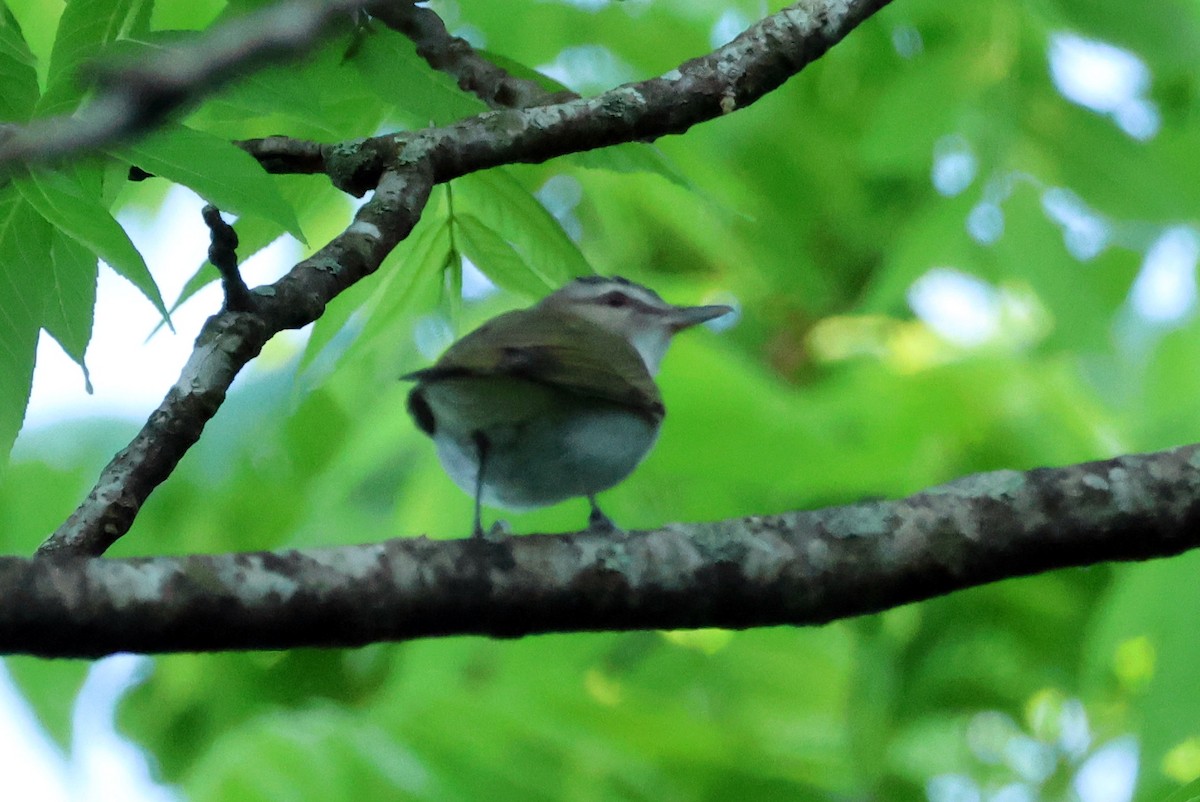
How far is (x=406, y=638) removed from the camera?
6.01 feet

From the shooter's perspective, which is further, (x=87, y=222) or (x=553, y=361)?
(x=553, y=361)

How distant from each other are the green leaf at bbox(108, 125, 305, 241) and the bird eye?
9.64 feet

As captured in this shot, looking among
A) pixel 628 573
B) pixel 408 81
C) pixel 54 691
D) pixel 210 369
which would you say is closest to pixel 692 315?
pixel 408 81

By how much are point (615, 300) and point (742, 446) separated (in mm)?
889

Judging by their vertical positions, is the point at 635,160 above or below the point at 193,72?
above

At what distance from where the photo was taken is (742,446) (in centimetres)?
420

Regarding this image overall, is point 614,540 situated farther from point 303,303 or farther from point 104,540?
point 104,540

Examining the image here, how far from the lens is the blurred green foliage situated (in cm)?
342

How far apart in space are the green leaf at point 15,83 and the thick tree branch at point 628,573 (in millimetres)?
816

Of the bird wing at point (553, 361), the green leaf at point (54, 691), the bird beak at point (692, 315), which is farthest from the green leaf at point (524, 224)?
the green leaf at point (54, 691)

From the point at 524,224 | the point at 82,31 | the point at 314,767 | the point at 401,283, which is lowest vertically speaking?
the point at 314,767

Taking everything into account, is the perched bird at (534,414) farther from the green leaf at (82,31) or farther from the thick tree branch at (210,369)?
the green leaf at (82,31)

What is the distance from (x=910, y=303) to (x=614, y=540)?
15.6ft

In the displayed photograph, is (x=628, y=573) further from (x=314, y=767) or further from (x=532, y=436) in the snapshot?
(x=314, y=767)
